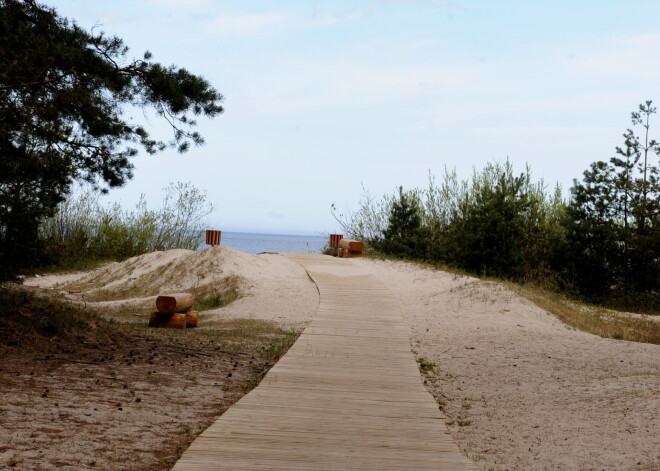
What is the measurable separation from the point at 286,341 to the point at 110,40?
446 cm

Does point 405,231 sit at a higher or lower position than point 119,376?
higher

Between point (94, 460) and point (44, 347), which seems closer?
point (94, 460)

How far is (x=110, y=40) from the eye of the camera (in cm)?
668

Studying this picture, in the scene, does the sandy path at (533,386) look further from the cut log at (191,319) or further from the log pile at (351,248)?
the log pile at (351,248)

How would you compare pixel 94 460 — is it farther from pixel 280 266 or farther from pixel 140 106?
pixel 280 266

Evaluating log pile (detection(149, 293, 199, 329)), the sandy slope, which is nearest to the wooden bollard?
the sandy slope

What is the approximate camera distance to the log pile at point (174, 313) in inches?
386

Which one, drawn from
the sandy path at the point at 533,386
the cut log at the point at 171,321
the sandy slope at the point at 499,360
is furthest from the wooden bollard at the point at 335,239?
the cut log at the point at 171,321

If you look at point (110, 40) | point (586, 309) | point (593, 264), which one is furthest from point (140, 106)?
point (593, 264)

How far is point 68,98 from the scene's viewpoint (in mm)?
6023

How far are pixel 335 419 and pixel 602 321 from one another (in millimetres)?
8958

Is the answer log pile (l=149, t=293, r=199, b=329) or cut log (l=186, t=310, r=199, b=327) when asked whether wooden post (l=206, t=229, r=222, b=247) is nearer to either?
log pile (l=149, t=293, r=199, b=329)

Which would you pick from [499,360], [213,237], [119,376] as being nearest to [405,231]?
[213,237]

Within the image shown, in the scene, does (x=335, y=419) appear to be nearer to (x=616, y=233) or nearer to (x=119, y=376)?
(x=119, y=376)
